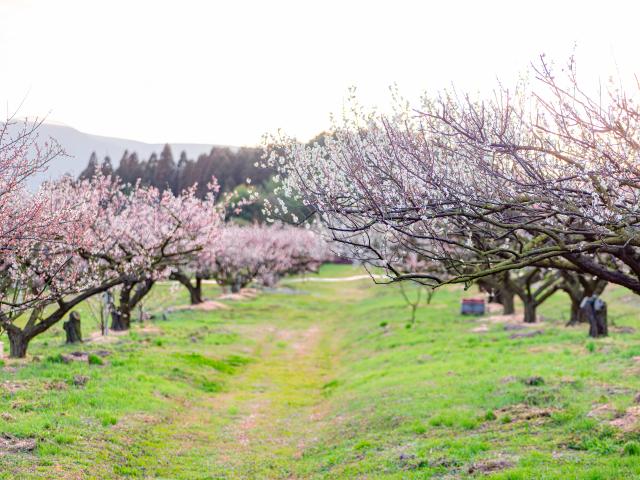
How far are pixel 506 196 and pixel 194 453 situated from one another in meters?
9.79

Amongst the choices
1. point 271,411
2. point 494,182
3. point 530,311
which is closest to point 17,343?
point 271,411

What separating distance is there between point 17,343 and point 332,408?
35.8ft

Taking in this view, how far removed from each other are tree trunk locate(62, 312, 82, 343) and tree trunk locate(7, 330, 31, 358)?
13.2ft

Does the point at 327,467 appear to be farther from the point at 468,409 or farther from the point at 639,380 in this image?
the point at 639,380

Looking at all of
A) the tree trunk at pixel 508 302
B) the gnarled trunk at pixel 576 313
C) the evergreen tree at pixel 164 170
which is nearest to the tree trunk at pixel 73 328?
the gnarled trunk at pixel 576 313

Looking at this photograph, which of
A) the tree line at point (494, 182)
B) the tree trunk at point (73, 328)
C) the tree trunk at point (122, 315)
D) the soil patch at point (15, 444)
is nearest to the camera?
the tree line at point (494, 182)

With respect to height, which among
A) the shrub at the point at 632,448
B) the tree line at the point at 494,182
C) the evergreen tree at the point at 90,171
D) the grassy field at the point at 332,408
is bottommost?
the grassy field at the point at 332,408

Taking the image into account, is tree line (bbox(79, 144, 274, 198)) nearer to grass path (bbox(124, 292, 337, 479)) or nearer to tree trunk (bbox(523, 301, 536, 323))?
tree trunk (bbox(523, 301, 536, 323))

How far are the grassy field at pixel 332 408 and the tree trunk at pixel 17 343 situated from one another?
0.61m

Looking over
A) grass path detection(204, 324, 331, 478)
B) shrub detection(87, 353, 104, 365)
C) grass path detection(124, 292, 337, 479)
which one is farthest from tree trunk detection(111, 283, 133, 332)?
shrub detection(87, 353, 104, 365)

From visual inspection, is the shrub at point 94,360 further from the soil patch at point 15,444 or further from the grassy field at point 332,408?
the soil patch at point 15,444

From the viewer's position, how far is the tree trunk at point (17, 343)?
2288 cm

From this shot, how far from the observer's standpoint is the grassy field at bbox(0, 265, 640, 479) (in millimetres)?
13141

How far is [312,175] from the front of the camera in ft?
44.5
